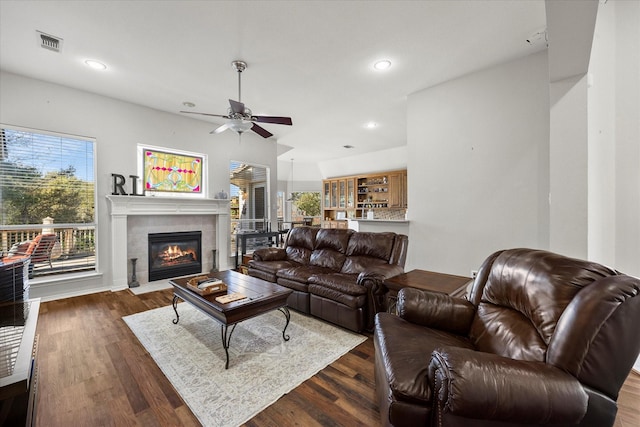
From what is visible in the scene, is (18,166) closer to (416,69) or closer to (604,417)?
(416,69)

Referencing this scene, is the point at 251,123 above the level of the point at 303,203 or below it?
above

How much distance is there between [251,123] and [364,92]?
1.86 metres

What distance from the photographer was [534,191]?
301 centimetres

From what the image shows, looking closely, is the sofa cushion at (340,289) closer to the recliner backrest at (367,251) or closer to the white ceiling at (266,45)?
the recliner backrest at (367,251)

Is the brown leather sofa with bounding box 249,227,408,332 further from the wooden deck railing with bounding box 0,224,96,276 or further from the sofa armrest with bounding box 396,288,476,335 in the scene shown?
the wooden deck railing with bounding box 0,224,96,276

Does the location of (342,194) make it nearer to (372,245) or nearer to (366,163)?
(366,163)

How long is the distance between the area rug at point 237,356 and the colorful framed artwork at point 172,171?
98.6 inches

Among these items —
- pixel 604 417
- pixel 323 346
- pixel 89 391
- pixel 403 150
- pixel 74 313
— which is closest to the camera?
pixel 604 417

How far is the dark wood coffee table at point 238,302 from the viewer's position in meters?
2.12

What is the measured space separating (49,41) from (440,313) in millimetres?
4468

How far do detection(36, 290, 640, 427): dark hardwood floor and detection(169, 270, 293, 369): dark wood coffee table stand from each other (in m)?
0.53

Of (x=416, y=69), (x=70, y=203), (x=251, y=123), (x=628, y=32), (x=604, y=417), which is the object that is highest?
(x=416, y=69)

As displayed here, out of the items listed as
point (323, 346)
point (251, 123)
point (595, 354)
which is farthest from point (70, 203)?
point (595, 354)

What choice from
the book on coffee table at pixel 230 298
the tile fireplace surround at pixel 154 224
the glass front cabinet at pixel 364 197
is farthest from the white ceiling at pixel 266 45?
the glass front cabinet at pixel 364 197
